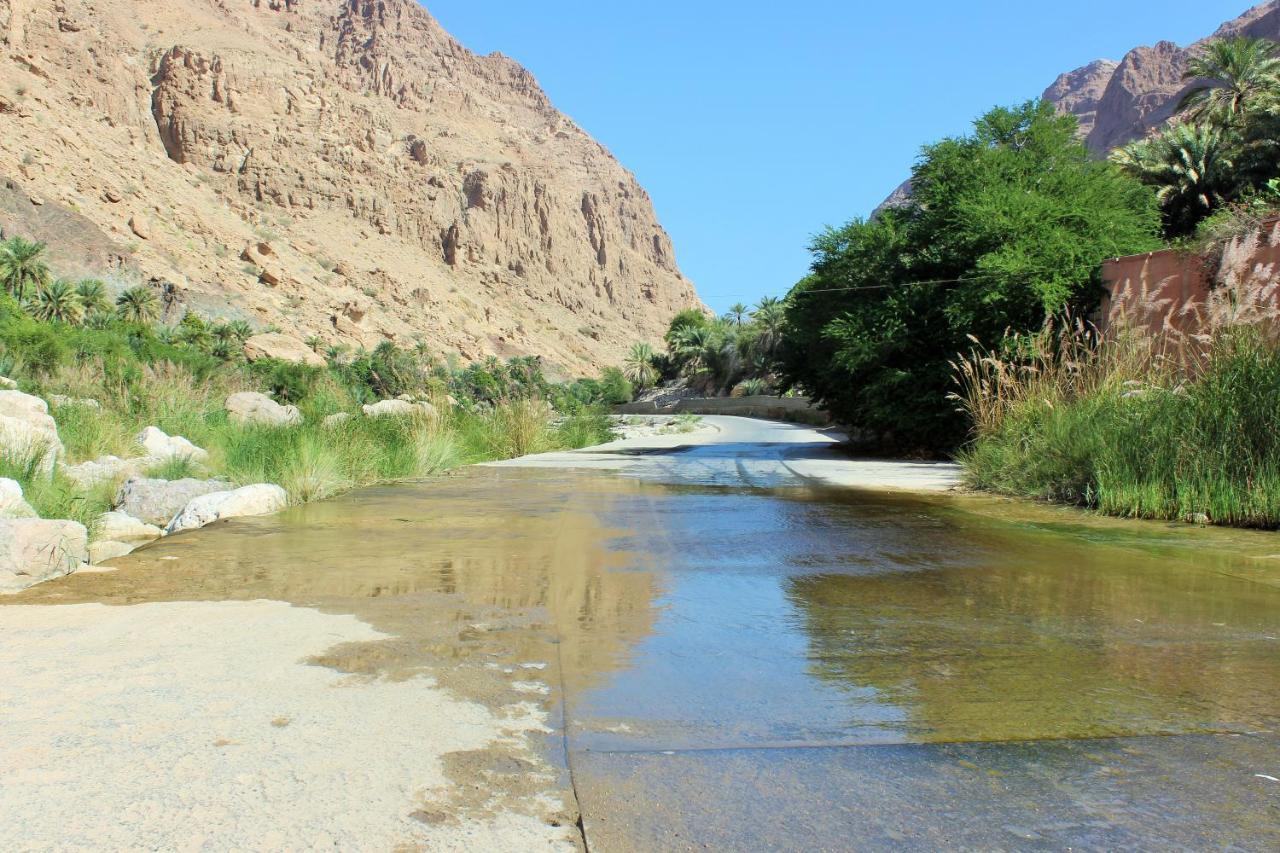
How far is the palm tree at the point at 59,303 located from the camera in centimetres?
4779

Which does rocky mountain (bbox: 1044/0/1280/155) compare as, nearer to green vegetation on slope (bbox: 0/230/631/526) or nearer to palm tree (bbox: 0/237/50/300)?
palm tree (bbox: 0/237/50/300)

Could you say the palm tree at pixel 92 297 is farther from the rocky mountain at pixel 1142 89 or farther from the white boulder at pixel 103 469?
the rocky mountain at pixel 1142 89

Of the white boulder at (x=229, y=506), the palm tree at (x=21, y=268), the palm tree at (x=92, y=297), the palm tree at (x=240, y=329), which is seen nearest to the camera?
the white boulder at (x=229, y=506)

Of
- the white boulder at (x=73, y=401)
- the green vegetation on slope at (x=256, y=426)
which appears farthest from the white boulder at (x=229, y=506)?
the white boulder at (x=73, y=401)

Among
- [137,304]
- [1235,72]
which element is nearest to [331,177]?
[137,304]

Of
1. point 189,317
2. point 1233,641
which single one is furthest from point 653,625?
point 189,317

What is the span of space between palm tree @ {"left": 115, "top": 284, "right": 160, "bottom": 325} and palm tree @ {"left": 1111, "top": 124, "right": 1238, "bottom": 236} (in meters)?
47.3

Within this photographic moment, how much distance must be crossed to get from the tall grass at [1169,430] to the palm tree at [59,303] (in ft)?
155

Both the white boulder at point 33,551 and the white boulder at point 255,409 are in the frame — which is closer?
the white boulder at point 33,551

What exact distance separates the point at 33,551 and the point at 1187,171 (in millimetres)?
43281

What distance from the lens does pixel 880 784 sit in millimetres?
3229

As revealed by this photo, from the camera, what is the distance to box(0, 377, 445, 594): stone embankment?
20.9 feet

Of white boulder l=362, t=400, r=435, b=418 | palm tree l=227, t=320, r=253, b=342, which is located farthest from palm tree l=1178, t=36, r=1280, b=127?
palm tree l=227, t=320, r=253, b=342

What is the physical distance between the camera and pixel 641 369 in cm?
10800
